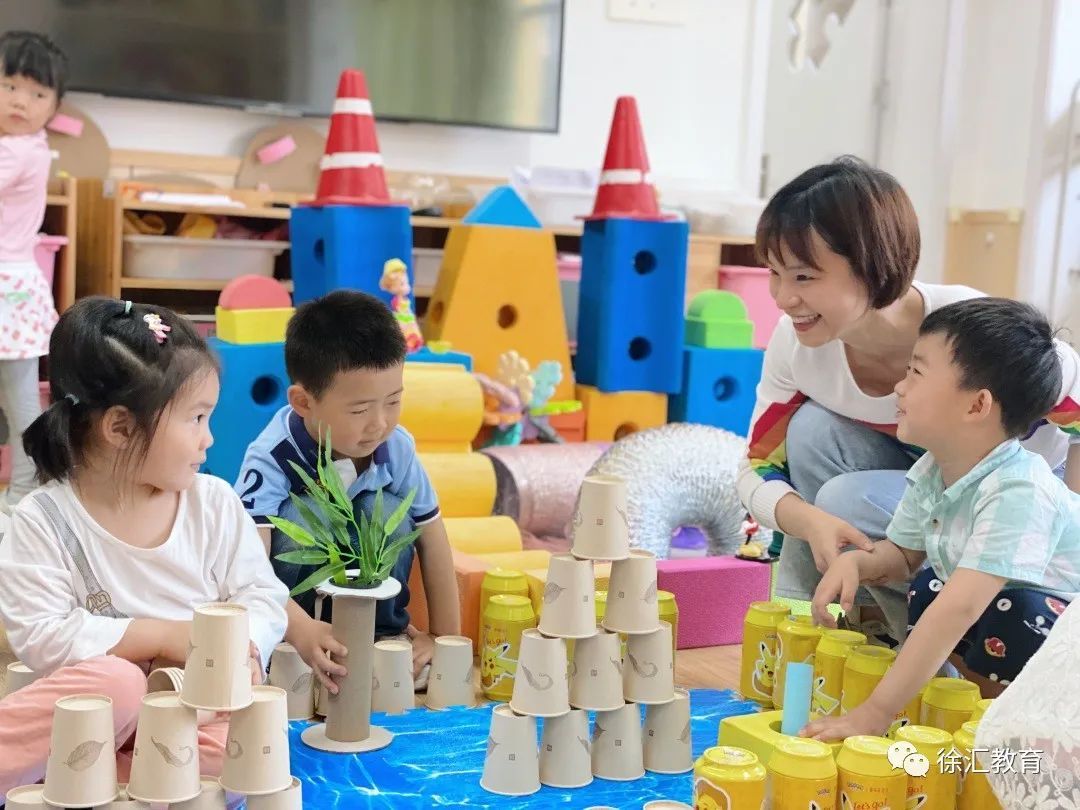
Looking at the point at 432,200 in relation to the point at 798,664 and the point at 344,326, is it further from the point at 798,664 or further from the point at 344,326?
the point at 798,664

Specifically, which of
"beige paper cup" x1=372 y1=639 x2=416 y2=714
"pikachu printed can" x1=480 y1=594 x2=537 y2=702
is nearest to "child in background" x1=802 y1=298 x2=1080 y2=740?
"pikachu printed can" x1=480 y1=594 x2=537 y2=702

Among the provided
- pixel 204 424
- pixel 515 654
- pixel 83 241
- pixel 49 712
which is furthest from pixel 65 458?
pixel 83 241

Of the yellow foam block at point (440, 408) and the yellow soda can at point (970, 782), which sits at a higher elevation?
the yellow foam block at point (440, 408)

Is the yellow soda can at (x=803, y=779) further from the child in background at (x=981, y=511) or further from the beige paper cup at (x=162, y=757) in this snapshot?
the beige paper cup at (x=162, y=757)

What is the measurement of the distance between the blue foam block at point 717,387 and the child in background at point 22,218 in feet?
4.30

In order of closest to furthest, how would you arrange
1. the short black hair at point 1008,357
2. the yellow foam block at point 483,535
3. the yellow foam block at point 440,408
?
the short black hair at point 1008,357, the yellow foam block at point 483,535, the yellow foam block at point 440,408

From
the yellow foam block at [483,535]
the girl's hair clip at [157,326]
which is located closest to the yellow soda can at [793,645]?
the yellow foam block at [483,535]

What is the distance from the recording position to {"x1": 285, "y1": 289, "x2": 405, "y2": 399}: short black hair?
1.52 m

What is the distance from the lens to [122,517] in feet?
3.99

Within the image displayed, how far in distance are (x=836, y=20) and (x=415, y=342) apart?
260 cm

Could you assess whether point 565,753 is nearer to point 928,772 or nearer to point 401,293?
point 928,772

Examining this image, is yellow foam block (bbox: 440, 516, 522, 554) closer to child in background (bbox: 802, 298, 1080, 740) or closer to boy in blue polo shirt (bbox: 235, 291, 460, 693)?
boy in blue polo shirt (bbox: 235, 291, 460, 693)

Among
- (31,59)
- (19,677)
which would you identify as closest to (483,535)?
(19,677)

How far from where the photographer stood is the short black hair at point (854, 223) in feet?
4.75
